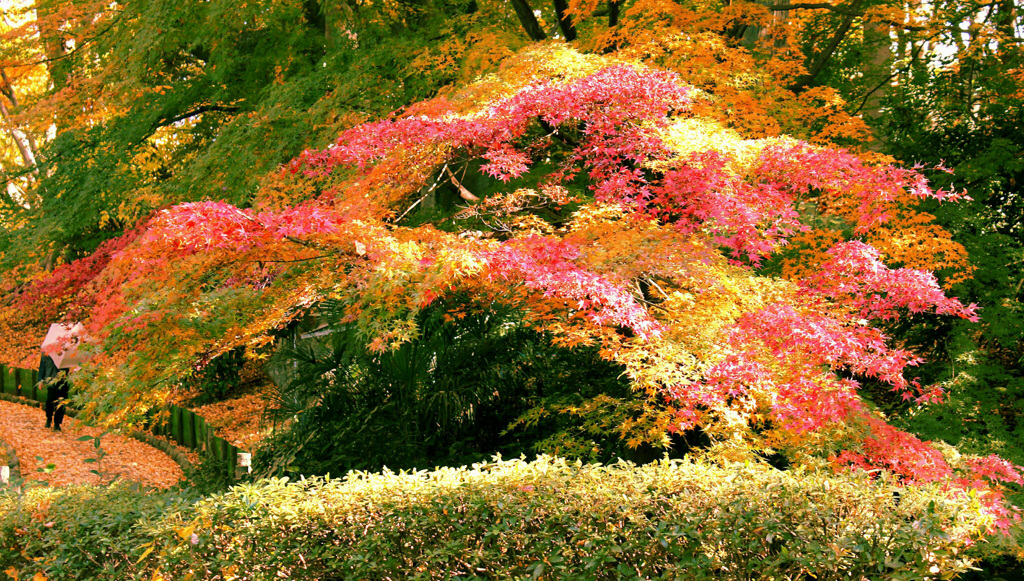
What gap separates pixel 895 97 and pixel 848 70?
1.35 m

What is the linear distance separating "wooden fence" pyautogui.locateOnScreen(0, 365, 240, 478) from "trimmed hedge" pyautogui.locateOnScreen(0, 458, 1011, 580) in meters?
2.56

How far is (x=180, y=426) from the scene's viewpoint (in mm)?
10391

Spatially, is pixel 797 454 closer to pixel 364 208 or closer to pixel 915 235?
pixel 915 235

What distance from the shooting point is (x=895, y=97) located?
11.3 m

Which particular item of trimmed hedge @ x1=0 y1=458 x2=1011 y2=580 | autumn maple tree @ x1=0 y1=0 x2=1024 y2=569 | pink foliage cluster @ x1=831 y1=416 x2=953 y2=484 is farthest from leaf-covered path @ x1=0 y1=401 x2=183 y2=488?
pink foliage cluster @ x1=831 y1=416 x2=953 y2=484

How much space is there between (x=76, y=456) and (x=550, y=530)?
865 centimetres

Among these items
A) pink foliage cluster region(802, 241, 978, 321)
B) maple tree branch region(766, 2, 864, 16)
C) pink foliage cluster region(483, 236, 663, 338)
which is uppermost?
maple tree branch region(766, 2, 864, 16)

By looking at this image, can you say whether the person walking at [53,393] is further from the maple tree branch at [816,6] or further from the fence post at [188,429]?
the maple tree branch at [816,6]

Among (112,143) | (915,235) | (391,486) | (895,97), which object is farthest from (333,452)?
(895,97)

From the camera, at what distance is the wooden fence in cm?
859

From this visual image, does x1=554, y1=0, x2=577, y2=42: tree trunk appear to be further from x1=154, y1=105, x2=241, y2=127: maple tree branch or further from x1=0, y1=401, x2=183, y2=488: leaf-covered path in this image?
x1=0, y1=401, x2=183, y2=488: leaf-covered path

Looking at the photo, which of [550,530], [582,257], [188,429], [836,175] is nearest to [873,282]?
[836,175]

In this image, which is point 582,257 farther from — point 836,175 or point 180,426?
point 180,426

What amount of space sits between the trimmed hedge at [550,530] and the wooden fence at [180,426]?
101 inches
